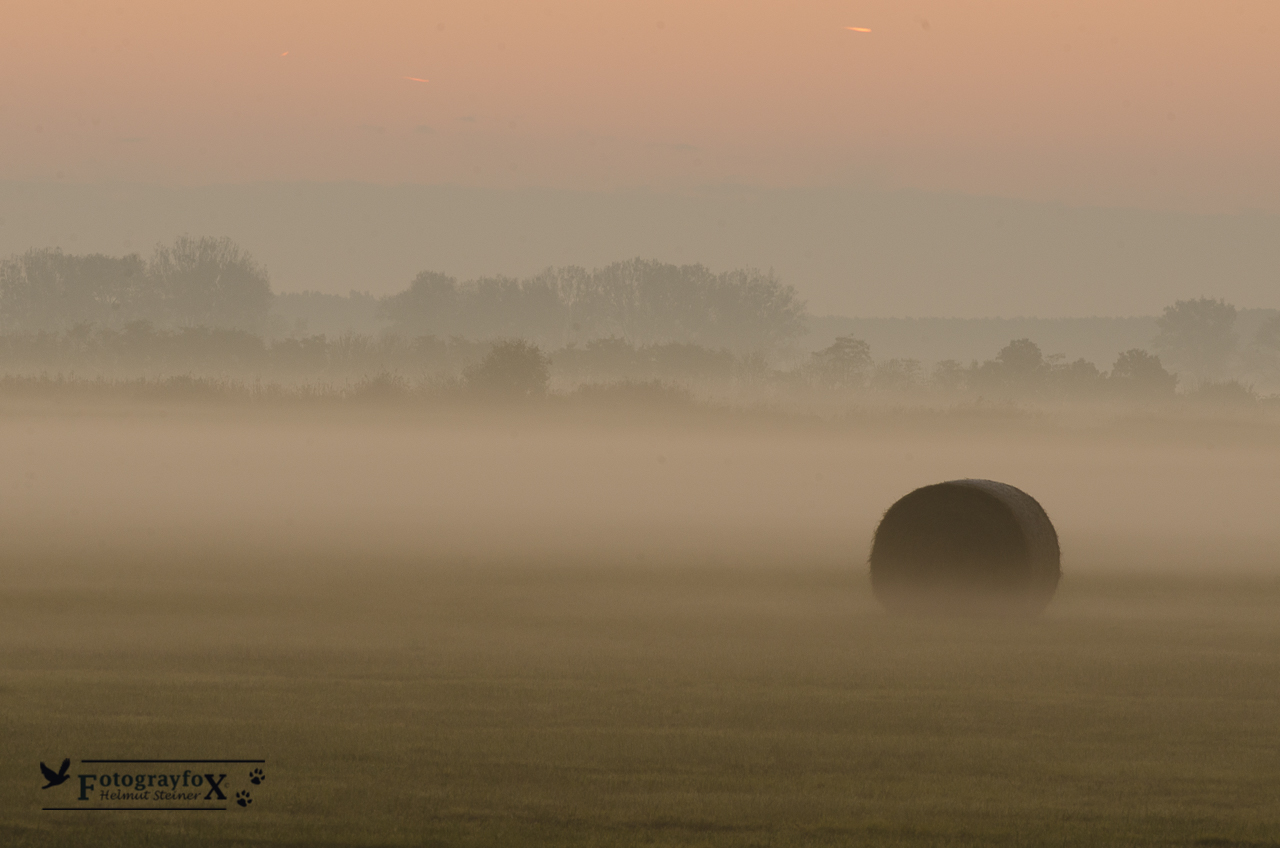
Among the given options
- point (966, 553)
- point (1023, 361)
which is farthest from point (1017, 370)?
point (966, 553)

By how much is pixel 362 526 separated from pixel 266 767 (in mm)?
31381

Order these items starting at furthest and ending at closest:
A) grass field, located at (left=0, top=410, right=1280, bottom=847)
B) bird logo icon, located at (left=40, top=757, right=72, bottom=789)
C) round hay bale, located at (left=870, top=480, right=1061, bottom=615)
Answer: round hay bale, located at (left=870, top=480, right=1061, bottom=615)
bird logo icon, located at (left=40, top=757, right=72, bottom=789)
grass field, located at (left=0, top=410, right=1280, bottom=847)

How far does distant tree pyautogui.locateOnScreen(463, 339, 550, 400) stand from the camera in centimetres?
8769

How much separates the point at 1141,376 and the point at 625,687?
87.6m

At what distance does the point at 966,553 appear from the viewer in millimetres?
24375

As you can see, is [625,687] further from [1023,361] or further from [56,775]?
[1023,361]

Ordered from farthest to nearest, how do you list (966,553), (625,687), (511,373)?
1. (511,373)
2. (966,553)
3. (625,687)

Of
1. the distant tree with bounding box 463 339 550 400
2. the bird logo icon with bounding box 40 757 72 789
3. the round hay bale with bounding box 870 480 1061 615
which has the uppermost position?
the distant tree with bounding box 463 339 550 400

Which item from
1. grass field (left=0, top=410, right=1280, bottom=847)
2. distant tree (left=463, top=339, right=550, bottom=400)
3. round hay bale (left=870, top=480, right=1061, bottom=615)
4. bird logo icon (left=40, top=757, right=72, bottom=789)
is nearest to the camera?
grass field (left=0, top=410, right=1280, bottom=847)

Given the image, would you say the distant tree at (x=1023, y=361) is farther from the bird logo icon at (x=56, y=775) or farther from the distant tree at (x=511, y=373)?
the bird logo icon at (x=56, y=775)

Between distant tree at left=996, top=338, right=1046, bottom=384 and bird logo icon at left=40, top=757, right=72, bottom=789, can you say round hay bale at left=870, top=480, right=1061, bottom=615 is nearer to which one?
bird logo icon at left=40, top=757, right=72, bottom=789

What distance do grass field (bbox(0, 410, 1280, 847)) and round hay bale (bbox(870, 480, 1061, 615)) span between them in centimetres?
88

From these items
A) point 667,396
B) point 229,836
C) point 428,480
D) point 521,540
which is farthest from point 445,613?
point 667,396

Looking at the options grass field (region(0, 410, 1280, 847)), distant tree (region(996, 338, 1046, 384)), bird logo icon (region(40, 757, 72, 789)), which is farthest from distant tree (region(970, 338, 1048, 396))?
bird logo icon (region(40, 757, 72, 789))
